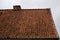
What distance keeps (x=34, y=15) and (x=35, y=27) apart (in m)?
0.89

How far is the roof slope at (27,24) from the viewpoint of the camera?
4234 mm

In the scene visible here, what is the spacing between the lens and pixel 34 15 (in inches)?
213

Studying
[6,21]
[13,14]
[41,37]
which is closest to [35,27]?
[41,37]

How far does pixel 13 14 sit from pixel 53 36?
1.66 m

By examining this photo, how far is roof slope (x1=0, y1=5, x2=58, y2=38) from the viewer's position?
167 inches

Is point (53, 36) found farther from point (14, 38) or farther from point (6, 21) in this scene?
Answer: point (6, 21)

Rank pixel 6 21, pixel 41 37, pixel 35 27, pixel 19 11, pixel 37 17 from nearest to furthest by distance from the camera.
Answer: pixel 41 37, pixel 35 27, pixel 6 21, pixel 37 17, pixel 19 11

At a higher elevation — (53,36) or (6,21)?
(6,21)

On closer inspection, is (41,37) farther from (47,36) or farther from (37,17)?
(37,17)

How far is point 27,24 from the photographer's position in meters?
4.76

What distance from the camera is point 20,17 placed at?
523 centimetres

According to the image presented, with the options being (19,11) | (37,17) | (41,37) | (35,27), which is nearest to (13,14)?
(19,11)

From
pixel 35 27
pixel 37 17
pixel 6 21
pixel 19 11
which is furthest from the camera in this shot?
pixel 19 11

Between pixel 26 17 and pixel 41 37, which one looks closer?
pixel 41 37
